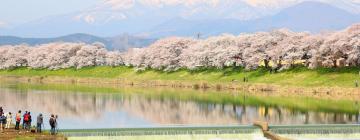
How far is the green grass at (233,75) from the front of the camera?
314 feet

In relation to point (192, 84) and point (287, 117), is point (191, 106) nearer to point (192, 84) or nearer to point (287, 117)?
point (287, 117)

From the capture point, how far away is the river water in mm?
62281

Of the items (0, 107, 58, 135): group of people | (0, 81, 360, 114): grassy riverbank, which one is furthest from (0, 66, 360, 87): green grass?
(0, 107, 58, 135): group of people

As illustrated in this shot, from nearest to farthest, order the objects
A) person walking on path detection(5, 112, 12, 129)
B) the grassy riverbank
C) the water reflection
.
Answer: person walking on path detection(5, 112, 12, 129) → the water reflection → the grassy riverbank

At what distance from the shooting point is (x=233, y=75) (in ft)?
381

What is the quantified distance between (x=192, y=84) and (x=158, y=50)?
32532mm

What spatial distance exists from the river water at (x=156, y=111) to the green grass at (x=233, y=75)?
17857 mm

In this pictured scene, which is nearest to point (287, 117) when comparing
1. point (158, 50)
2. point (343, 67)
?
point (343, 67)

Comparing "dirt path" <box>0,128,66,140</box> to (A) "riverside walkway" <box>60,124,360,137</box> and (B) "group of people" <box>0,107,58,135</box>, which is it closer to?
(B) "group of people" <box>0,107,58,135</box>

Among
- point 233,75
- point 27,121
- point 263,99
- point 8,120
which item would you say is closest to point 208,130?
point 27,121

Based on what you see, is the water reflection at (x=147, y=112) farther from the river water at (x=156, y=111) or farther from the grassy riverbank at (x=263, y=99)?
the grassy riverbank at (x=263, y=99)

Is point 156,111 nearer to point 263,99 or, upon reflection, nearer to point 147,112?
point 147,112

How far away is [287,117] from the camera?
66.0 meters

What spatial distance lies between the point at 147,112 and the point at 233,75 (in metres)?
46.0
